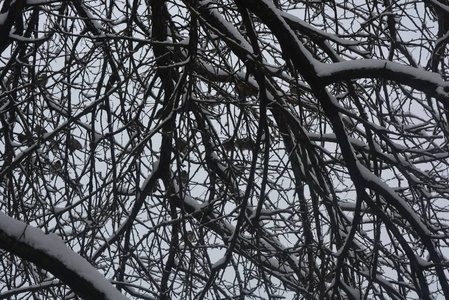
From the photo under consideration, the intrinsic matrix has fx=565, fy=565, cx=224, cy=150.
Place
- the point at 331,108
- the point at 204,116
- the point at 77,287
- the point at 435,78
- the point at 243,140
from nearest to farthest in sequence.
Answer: the point at 435,78 < the point at 77,287 < the point at 331,108 < the point at 204,116 < the point at 243,140

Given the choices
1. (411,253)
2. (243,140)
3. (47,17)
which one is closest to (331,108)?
(411,253)

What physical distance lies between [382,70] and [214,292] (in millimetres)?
2334

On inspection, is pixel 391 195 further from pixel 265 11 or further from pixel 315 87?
pixel 265 11

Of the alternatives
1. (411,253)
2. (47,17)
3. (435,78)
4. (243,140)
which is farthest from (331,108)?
(47,17)

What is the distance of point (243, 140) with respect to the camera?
15.8ft

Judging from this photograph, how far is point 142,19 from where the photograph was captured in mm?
4434

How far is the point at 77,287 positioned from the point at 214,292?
5.09ft

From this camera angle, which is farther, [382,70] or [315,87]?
[315,87]

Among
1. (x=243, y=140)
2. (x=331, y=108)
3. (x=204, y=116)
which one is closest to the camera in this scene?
(x=331, y=108)

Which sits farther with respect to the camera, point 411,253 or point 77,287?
point 411,253

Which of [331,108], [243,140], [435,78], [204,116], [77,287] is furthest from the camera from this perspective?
[243,140]

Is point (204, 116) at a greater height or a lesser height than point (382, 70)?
greater

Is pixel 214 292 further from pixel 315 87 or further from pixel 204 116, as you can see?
pixel 315 87

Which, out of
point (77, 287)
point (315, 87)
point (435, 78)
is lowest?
point (77, 287)
